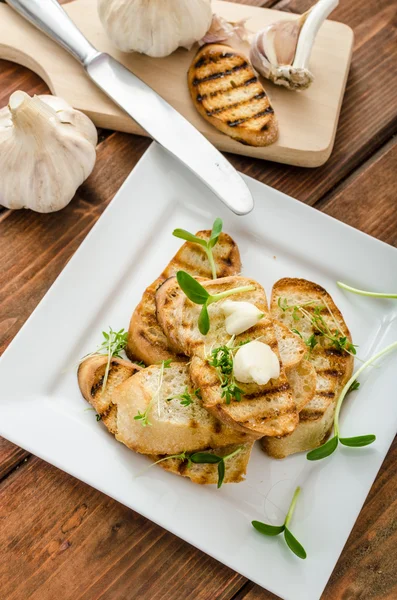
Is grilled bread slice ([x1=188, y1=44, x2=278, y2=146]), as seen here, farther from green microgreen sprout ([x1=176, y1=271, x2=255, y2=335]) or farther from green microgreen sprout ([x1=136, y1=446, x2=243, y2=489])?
green microgreen sprout ([x1=136, y1=446, x2=243, y2=489])

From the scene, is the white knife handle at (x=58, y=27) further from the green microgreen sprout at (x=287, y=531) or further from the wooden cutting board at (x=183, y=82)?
the green microgreen sprout at (x=287, y=531)

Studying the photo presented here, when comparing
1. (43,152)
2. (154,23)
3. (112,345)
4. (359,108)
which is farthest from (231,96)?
(112,345)

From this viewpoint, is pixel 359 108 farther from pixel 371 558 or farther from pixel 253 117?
pixel 371 558

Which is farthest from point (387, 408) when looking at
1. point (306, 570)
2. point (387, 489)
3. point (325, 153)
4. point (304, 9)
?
point (304, 9)

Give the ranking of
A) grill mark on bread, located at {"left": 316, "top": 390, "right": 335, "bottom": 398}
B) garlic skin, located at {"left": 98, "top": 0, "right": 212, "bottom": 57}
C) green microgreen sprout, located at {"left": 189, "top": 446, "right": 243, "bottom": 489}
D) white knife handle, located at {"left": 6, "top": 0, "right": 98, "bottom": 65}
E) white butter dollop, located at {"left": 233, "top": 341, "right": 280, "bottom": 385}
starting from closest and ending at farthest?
white butter dollop, located at {"left": 233, "top": 341, "right": 280, "bottom": 385} → green microgreen sprout, located at {"left": 189, "top": 446, "right": 243, "bottom": 489} → grill mark on bread, located at {"left": 316, "top": 390, "right": 335, "bottom": 398} → garlic skin, located at {"left": 98, "top": 0, "right": 212, "bottom": 57} → white knife handle, located at {"left": 6, "top": 0, "right": 98, "bottom": 65}

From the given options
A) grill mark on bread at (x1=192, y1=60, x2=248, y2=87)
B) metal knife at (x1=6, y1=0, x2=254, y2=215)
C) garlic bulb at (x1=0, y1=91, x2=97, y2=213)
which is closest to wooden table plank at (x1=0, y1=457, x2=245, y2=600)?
garlic bulb at (x1=0, y1=91, x2=97, y2=213)
